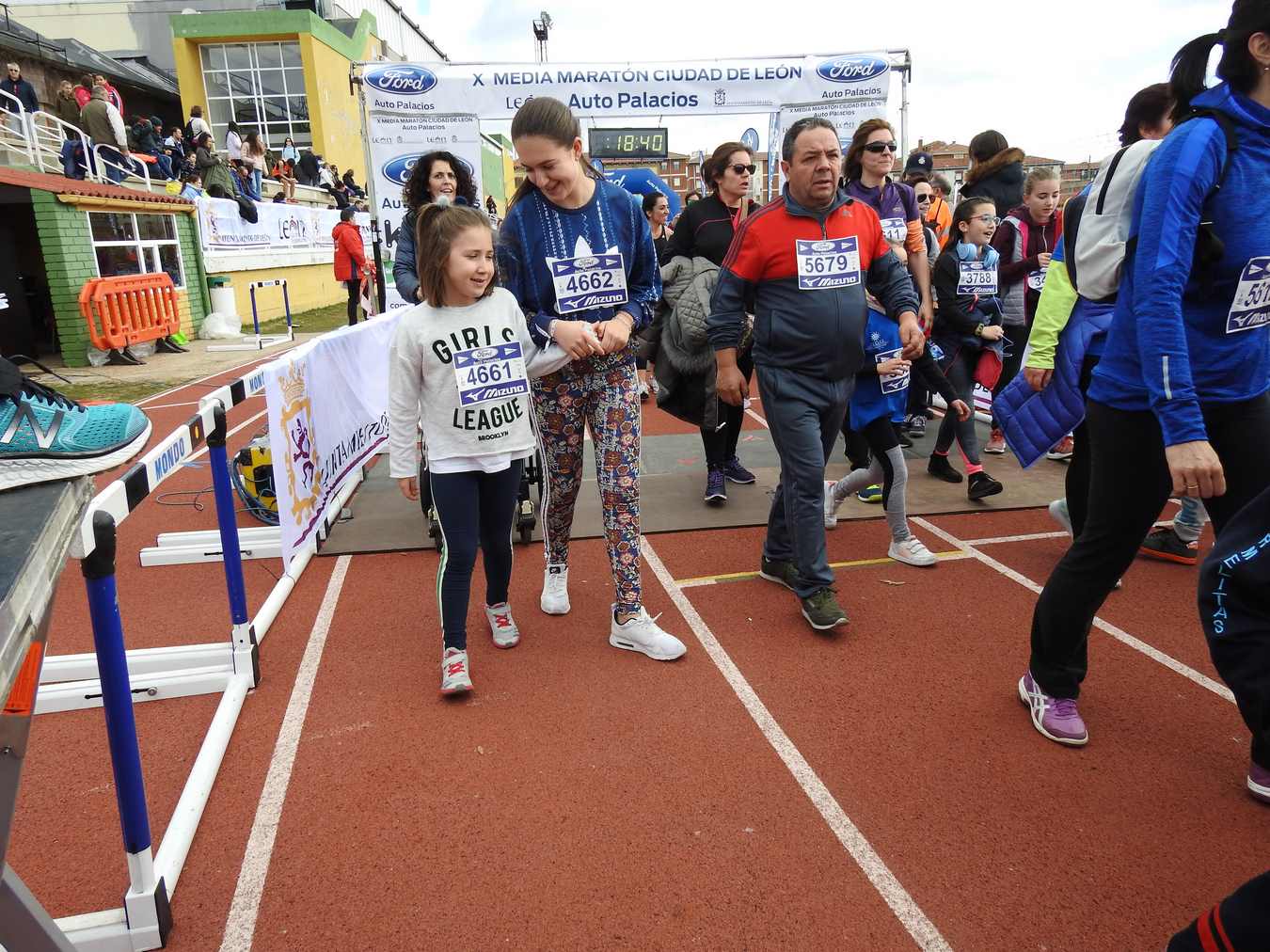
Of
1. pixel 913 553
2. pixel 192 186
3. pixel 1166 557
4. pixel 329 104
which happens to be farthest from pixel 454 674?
pixel 329 104

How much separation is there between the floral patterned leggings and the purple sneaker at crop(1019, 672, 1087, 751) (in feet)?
5.14

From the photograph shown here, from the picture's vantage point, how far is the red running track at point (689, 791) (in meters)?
2.16

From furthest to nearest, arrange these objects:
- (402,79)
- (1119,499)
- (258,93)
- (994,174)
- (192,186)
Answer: (258,93)
(192,186)
(402,79)
(994,174)
(1119,499)

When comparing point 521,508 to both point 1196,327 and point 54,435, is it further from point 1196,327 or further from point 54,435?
point 1196,327

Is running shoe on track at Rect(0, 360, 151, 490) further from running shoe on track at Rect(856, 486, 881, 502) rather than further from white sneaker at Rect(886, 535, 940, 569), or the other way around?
running shoe on track at Rect(856, 486, 881, 502)

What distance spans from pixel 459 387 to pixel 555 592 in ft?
4.28

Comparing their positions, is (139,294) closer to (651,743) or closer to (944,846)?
(651,743)

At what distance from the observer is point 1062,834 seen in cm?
241

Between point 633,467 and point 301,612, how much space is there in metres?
1.87

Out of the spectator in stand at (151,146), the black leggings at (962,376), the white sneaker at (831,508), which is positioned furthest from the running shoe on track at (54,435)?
the spectator in stand at (151,146)

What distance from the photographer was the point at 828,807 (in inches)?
101

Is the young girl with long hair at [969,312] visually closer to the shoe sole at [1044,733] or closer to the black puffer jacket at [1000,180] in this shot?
the black puffer jacket at [1000,180]

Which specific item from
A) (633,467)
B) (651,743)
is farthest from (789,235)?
(651,743)

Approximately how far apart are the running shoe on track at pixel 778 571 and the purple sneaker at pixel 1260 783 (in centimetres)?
195
